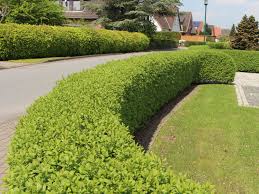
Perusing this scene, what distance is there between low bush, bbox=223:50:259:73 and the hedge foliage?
30.4 feet

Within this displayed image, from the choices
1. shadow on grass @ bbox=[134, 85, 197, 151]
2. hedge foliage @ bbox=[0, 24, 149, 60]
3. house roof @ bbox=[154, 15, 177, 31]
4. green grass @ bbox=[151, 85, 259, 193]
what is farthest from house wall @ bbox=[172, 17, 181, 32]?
green grass @ bbox=[151, 85, 259, 193]

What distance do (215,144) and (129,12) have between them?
3276 centimetres

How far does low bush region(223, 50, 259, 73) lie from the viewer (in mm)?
25172

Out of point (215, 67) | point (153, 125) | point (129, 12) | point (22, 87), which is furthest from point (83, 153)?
point (129, 12)

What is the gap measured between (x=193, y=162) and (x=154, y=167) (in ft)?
12.7

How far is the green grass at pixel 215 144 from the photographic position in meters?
6.01

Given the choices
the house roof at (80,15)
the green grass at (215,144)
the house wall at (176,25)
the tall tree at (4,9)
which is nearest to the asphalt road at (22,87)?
the green grass at (215,144)

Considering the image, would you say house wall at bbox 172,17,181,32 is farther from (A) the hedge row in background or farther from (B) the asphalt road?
(B) the asphalt road

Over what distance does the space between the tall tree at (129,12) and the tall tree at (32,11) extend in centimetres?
850

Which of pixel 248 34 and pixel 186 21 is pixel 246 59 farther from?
pixel 186 21

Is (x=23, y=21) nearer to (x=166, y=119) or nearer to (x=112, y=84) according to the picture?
(x=166, y=119)

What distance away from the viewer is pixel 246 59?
25438mm

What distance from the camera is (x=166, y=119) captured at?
32.1ft

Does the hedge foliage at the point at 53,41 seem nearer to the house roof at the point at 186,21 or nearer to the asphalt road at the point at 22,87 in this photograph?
the asphalt road at the point at 22,87
